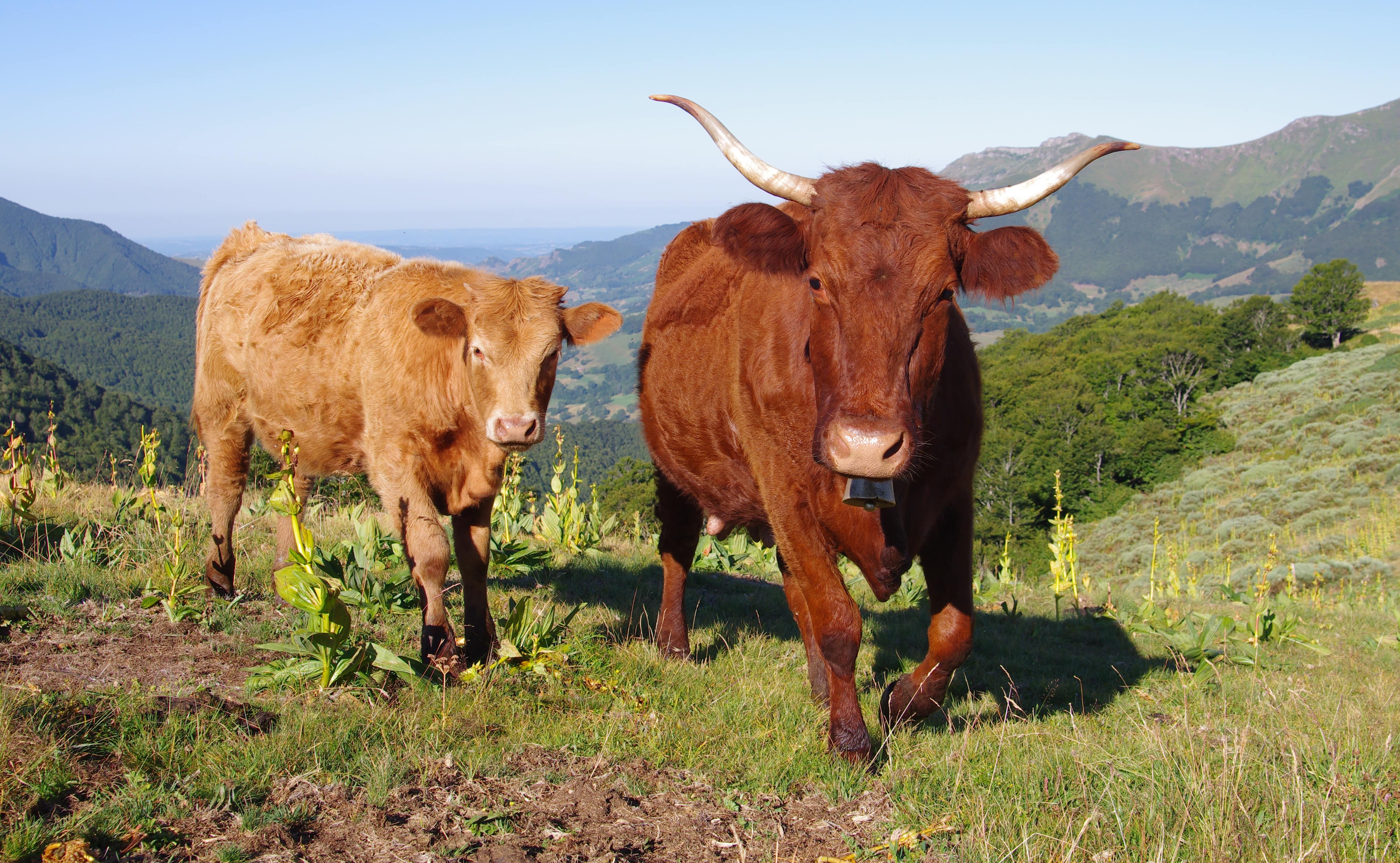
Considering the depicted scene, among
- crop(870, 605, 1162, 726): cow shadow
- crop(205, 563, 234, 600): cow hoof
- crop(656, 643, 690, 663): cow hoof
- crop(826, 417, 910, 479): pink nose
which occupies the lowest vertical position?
crop(870, 605, 1162, 726): cow shadow

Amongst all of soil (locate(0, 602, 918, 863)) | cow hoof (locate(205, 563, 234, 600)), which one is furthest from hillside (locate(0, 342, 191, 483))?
soil (locate(0, 602, 918, 863))

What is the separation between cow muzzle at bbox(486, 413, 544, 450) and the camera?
4.80m

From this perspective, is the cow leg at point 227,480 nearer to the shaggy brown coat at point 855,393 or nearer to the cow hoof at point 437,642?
the cow hoof at point 437,642

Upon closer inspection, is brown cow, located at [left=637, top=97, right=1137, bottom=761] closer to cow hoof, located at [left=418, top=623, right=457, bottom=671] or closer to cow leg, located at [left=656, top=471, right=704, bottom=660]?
cow leg, located at [left=656, top=471, right=704, bottom=660]

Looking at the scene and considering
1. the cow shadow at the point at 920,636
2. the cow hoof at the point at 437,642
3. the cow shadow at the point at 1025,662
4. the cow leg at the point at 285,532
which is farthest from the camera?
the cow leg at the point at 285,532

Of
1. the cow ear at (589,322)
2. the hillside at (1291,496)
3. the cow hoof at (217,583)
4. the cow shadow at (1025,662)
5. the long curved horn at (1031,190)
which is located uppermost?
the long curved horn at (1031,190)

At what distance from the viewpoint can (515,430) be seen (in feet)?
15.8

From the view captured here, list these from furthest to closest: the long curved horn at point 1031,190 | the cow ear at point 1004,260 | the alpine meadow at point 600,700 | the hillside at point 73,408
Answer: the hillside at point 73,408
the cow ear at point 1004,260
the long curved horn at point 1031,190
the alpine meadow at point 600,700

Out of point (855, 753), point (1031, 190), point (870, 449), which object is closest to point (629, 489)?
point (855, 753)

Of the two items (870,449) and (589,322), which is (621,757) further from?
(589,322)

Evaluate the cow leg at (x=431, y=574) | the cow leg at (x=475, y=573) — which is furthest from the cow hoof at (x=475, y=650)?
the cow leg at (x=431, y=574)

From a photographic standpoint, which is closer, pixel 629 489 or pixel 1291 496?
pixel 629 489

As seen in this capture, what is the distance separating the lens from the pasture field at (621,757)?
2838 millimetres

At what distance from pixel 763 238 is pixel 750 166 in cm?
37
